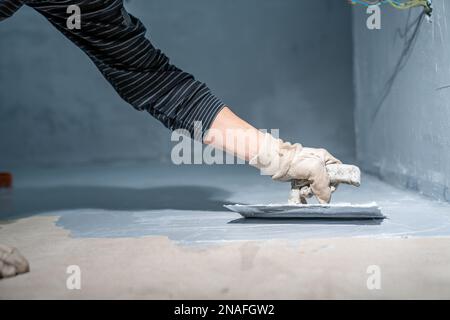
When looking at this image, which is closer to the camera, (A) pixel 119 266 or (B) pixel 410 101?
(A) pixel 119 266

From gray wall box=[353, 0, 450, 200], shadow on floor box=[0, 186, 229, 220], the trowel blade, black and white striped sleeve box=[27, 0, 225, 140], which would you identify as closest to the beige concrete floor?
Answer: the trowel blade

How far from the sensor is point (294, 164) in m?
1.22

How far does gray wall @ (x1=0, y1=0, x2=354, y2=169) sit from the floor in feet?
5.57

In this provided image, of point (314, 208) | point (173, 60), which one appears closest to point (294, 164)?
point (314, 208)

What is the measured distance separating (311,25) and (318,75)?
0.34 m

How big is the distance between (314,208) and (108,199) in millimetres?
862

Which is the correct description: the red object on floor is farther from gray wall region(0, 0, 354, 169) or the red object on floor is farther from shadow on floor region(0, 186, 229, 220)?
gray wall region(0, 0, 354, 169)

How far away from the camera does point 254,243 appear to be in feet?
3.29

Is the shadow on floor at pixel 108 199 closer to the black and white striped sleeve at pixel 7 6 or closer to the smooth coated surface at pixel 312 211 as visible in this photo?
the smooth coated surface at pixel 312 211

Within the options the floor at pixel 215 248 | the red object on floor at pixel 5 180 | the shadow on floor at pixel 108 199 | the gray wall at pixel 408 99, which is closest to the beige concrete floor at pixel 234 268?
the floor at pixel 215 248

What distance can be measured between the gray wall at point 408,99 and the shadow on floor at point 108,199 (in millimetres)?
665

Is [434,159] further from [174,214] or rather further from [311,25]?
[311,25]

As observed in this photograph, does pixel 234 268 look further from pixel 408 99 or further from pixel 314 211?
pixel 408 99
